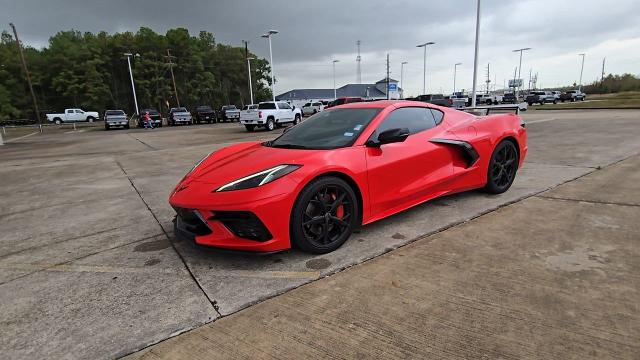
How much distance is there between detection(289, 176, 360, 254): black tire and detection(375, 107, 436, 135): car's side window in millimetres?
803

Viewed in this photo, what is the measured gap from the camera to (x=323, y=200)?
10.2 ft

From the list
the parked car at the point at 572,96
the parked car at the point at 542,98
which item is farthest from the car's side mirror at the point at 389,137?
the parked car at the point at 572,96

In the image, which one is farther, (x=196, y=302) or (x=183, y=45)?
(x=183, y=45)

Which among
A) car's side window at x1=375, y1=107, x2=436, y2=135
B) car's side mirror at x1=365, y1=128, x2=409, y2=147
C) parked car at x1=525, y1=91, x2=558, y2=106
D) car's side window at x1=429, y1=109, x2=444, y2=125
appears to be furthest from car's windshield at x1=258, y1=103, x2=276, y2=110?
parked car at x1=525, y1=91, x2=558, y2=106

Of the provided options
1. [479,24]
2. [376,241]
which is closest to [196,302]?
[376,241]

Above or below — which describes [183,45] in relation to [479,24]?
above

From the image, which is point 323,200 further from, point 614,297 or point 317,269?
point 614,297

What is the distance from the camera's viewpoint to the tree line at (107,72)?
190 ft

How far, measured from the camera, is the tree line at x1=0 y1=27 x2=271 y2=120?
190 feet

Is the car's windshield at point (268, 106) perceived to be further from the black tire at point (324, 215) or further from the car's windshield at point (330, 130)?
the black tire at point (324, 215)

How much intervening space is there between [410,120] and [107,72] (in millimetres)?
69899

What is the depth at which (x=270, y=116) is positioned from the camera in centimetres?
2178

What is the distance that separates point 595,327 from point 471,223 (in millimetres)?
1731

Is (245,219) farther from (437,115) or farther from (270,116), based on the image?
(270,116)
